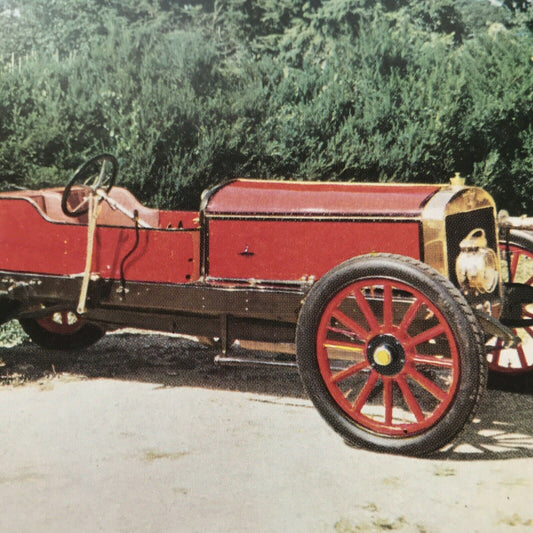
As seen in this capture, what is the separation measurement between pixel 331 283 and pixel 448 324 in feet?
1.87

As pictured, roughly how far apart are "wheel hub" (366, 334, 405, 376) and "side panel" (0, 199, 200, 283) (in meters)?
1.25

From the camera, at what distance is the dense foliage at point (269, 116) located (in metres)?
7.36

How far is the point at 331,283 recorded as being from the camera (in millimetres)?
3340

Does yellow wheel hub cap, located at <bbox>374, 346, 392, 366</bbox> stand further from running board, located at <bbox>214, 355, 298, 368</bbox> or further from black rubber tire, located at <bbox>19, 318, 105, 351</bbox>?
black rubber tire, located at <bbox>19, 318, 105, 351</bbox>

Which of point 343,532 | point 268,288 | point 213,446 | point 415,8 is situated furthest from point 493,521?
point 415,8

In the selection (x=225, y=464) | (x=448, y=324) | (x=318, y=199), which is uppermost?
(x=318, y=199)

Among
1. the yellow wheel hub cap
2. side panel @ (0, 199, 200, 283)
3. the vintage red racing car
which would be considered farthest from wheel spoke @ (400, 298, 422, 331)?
side panel @ (0, 199, 200, 283)

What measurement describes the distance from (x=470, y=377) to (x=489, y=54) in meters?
8.85

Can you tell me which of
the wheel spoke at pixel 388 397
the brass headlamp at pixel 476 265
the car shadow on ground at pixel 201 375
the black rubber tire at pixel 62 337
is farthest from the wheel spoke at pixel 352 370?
the black rubber tire at pixel 62 337

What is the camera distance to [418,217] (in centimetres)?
355

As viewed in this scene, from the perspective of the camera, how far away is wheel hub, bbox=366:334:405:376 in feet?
10.8

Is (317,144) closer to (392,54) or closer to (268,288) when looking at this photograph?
(392,54)

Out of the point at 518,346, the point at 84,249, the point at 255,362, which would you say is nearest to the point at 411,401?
the point at 255,362

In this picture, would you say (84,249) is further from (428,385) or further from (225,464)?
(428,385)
